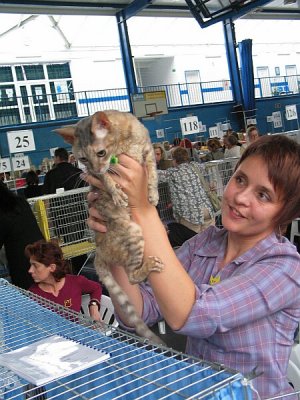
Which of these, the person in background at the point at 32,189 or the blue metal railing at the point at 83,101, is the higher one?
the blue metal railing at the point at 83,101

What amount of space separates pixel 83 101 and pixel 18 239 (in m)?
12.8

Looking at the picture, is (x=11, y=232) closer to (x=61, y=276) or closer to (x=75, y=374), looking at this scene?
(x=61, y=276)

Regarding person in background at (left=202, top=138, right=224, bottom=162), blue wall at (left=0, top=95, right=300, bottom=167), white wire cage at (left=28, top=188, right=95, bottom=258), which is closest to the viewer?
white wire cage at (left=28, top=188, right=95, bottom=258)

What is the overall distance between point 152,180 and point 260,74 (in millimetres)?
22653

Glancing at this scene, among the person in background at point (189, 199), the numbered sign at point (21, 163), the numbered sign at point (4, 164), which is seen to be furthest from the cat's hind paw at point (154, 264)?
the numbered sign at point (4, 164)

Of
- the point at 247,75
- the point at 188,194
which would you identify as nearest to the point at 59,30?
the point at 247,75

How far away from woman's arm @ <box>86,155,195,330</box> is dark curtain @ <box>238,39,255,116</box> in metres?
15.4

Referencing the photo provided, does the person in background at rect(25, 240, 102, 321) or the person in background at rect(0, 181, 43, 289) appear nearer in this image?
the person in background at rect(25, 240, 102, 321)

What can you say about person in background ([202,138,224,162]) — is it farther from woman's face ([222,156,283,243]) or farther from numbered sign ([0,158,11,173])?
woman's face ([222,156,283,243])

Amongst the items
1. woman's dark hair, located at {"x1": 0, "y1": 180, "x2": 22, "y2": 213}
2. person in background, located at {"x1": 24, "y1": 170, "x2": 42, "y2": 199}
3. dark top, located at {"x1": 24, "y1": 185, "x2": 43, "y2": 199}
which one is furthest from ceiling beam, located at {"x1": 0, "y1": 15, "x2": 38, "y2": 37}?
woman's dark hair, located at {"x1": 0, "y1": 180, "x2": 22, "y2": 213}

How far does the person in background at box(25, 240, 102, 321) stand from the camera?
10.3ft

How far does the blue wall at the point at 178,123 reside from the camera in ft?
43.2

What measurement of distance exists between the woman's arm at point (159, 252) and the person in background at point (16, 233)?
7.55ft

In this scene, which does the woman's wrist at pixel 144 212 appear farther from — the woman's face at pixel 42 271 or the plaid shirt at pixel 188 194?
the plaid shirt at pixel 188 194
